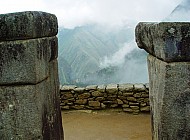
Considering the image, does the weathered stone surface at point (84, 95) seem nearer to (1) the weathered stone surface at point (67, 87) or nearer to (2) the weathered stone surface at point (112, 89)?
(1) the weathered stone surface at point (67, 87)

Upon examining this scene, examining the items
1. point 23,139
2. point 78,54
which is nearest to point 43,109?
point 23,139

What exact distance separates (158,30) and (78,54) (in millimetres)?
13434

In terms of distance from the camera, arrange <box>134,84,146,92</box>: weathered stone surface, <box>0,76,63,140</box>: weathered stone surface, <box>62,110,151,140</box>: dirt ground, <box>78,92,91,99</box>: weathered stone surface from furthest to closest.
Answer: <box>78,92,91,99</box>: weathered stone surface, <box>134,84,146,92</box>: weathered stone surface, <box>62,110,151,140</box>: dirt ground, <box>0,76,63,140</box>: weathered stone surface

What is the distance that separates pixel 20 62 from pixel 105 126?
4.51m

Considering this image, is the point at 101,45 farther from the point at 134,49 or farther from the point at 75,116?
the point at 75,116

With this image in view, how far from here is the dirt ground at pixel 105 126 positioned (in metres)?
6.67

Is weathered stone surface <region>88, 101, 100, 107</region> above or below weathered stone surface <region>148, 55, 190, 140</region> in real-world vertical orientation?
below

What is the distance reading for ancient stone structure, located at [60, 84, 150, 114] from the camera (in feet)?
25.2

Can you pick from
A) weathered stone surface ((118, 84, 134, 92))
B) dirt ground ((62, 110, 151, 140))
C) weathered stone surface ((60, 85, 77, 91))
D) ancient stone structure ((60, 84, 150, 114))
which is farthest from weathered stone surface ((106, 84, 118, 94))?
weathered stone surface ((60, 85, 77, 91))

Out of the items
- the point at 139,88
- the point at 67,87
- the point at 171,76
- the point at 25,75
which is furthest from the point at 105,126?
the point at 171,76

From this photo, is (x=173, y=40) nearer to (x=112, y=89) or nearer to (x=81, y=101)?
(x=112, y=89)

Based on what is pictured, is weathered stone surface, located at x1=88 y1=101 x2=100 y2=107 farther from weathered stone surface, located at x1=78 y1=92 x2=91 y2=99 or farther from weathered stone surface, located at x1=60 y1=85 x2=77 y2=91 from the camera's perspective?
weathered stone surface, located at x1=60 y1=85 x2=77 y2=91

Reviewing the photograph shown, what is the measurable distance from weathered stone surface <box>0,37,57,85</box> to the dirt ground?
3779 mm

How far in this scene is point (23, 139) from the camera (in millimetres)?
3258
